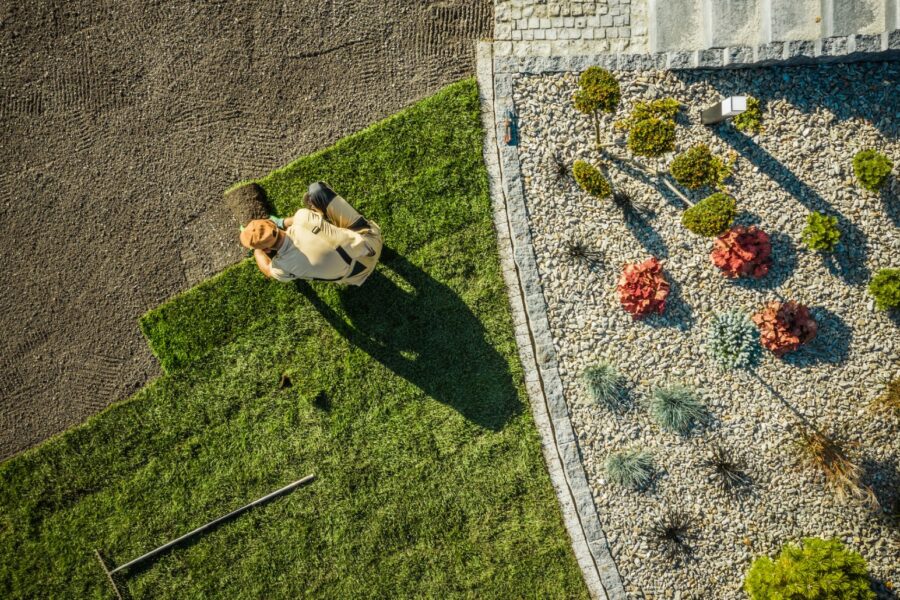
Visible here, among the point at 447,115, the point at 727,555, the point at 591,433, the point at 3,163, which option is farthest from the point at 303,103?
the point at 727,555

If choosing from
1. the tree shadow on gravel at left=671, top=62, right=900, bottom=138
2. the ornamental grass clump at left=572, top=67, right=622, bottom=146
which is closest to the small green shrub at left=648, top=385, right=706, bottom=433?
the ornamental grass clump at left=572, top=67, right=622, bottom=146

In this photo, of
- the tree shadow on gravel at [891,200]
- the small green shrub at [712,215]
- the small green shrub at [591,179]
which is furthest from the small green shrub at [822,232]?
the small green shrub at [591,179]

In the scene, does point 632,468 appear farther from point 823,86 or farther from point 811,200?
point 823,86

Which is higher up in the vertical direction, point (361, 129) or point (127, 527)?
point (361, 129)

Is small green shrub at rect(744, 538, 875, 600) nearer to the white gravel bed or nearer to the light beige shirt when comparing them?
the white gravel bed

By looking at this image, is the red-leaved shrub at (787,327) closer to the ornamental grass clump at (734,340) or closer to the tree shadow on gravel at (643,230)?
the ornamental grass clump at (734,340)

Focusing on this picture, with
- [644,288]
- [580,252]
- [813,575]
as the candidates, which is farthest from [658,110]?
[813,575]

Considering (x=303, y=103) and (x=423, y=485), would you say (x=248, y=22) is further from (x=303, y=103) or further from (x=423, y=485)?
(x=423, y=485)
